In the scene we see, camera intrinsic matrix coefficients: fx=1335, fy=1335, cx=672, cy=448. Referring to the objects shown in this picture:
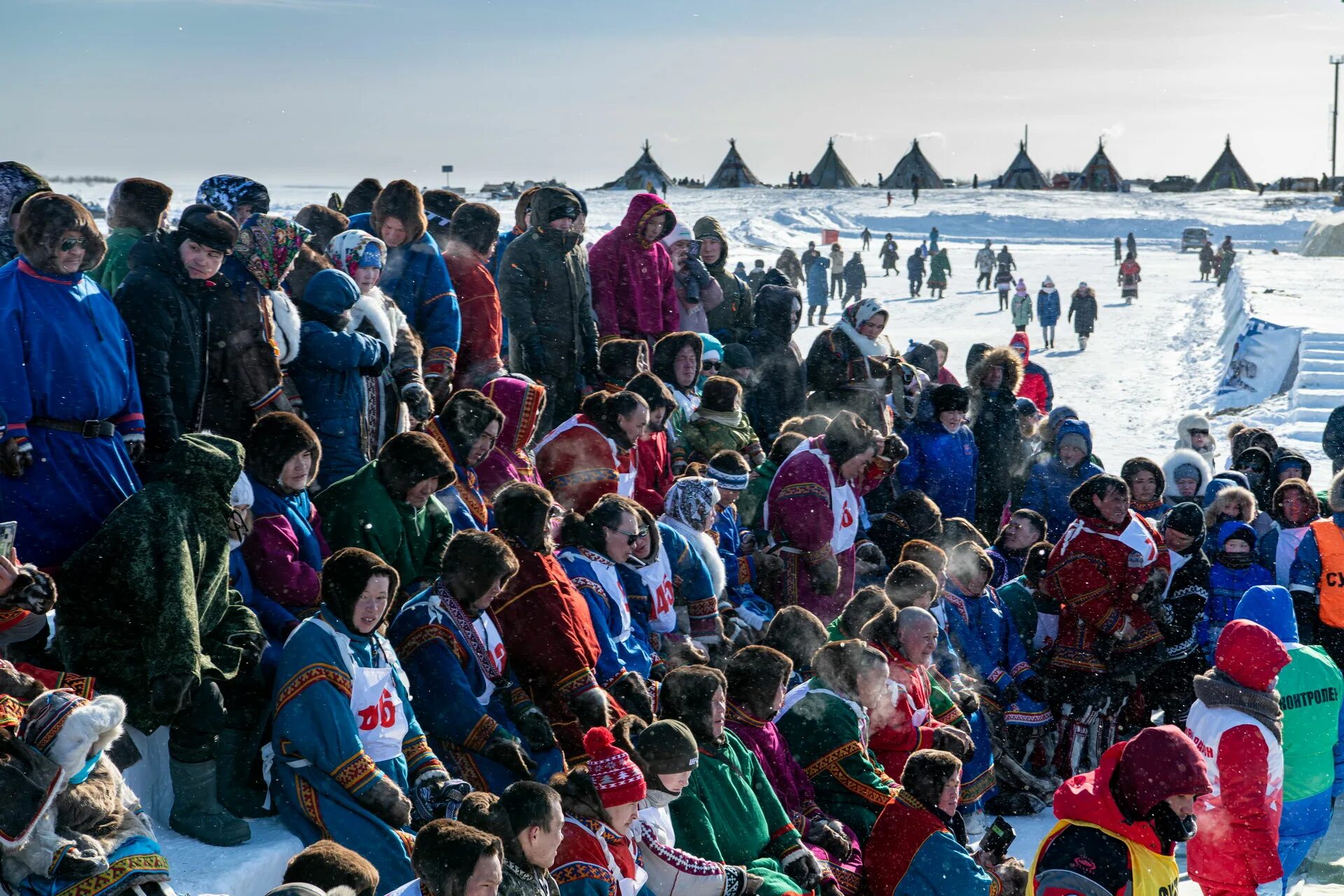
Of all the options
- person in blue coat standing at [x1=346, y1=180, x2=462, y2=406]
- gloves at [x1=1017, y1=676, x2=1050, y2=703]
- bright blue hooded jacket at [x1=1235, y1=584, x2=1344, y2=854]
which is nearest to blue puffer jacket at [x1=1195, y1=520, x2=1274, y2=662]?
gloves at [x1=1017, y1=676, x2=1050, y2=703]

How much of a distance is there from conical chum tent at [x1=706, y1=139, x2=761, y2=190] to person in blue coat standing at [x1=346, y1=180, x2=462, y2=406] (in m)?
48.0

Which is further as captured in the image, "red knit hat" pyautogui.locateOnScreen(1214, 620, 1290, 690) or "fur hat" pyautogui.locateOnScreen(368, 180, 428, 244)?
"fur hat" pyautogui.locateOnScreen(368, 180, 428, 244)

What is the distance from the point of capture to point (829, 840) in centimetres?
497

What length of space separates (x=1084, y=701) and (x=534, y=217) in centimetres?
398

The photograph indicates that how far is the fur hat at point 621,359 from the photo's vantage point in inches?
285

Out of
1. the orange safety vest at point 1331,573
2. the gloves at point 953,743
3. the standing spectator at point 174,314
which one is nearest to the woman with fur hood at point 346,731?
the standing spectator at point 174,314

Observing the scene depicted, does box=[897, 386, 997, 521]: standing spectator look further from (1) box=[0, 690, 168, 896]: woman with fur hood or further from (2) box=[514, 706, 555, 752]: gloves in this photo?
(1) box=[0, 690, 168, 896]: woman with fur hood

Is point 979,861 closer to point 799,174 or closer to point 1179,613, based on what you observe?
point 1179,613

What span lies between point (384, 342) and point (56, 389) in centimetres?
161

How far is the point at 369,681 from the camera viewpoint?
397cm

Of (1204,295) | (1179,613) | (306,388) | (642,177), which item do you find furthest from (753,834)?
(642,177)

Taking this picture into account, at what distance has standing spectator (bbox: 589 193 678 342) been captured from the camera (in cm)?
815

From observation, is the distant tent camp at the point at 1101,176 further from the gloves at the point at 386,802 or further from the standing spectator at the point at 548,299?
the gloves at the point at 386,802

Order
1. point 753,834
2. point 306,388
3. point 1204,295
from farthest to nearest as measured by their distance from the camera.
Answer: point 1204,295 → point 306,388 → point 753,834
